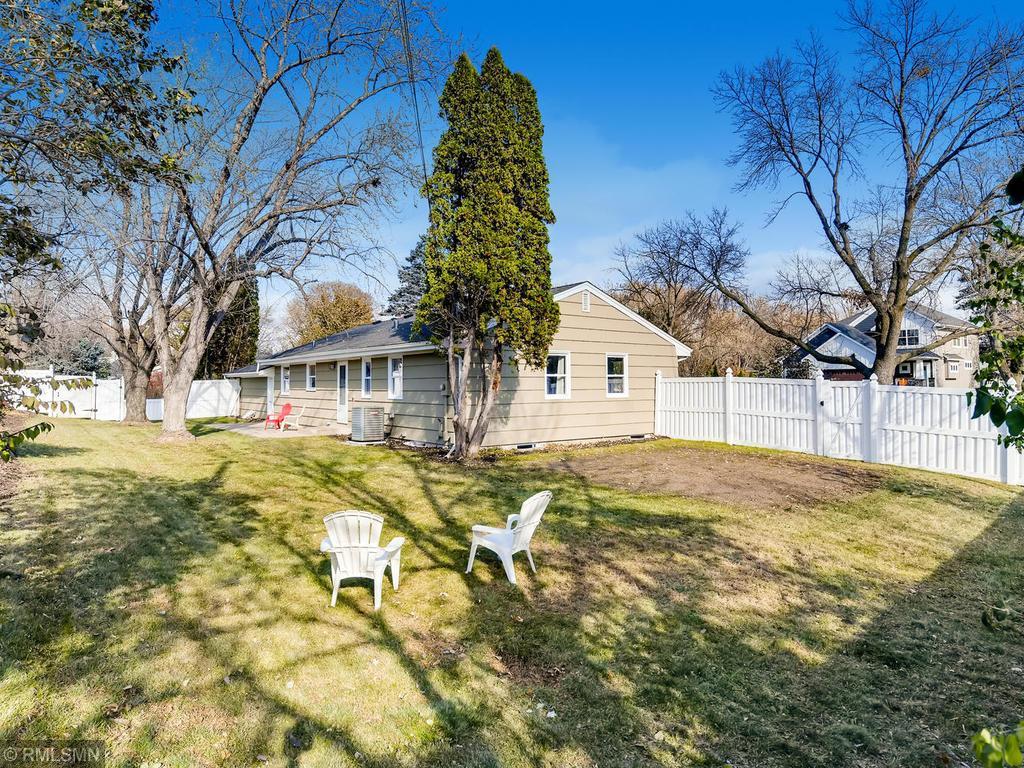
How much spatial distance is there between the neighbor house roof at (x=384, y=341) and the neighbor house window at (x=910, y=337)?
22.5m

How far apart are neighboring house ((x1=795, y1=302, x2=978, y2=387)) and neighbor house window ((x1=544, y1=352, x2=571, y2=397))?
1972cm

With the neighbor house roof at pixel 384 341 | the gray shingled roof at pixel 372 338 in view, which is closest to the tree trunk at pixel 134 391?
the neighbor house roof at pixel 384 341

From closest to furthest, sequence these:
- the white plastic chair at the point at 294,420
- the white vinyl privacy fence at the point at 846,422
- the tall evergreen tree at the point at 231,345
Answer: the white vinyl privacy fence at the point at 846,422 → the white plastic chair at the point at 294,420 → the tall evergreen tree at the point at 231,345

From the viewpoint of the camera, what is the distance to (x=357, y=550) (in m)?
4.48

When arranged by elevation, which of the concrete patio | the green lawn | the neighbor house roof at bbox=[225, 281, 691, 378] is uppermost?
the neighbor house roof at bbox=[225, 281, 691, 378]

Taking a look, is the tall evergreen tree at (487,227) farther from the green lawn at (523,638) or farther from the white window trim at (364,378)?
the white window trim at (364,378)

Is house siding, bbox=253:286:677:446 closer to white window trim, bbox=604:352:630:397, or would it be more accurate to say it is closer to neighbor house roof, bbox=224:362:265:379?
white window trim, bbox=604:352:630:397

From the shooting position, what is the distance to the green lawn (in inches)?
113

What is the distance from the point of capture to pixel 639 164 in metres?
16.5

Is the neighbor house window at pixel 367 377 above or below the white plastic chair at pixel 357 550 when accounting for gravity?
above

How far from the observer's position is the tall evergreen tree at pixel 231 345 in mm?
28062

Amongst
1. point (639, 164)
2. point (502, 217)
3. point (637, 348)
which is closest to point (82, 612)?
point (502, 217)

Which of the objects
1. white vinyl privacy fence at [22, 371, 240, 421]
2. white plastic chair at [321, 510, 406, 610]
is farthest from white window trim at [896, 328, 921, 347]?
white vinyl privacy fence at [22, 371, 240, 421]

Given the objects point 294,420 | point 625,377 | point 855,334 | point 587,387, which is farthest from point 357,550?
point 855,334
